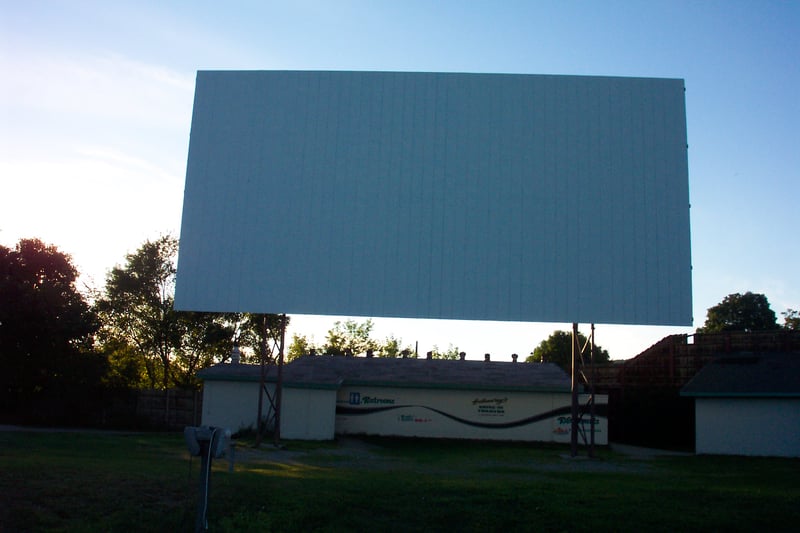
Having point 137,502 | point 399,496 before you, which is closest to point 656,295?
point 399,496

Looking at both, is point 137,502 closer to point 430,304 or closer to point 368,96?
point 430,304

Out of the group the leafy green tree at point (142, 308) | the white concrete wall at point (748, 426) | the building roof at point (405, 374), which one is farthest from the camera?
the leafy green tree at point (142, 308)

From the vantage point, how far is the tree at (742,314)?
65000 mm

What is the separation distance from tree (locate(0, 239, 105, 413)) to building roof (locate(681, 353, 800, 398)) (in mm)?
26840

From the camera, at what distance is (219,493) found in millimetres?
11359

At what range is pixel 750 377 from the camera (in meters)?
28.9

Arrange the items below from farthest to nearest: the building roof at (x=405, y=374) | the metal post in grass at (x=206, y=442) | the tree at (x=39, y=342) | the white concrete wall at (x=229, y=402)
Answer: the tree at (x=39, y=342), the building roof at (x=405, y=374), the white concrete wall at (x=229, y=402), the metal post in grass at (x=206, y=442)

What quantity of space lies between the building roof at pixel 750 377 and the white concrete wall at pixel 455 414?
14.4 feet

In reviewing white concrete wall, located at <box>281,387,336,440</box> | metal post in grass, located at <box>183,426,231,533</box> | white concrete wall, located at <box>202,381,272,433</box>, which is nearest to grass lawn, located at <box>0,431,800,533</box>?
metal post in grass, located at <box>183,426,231,533</box>

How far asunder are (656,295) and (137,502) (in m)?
10.3

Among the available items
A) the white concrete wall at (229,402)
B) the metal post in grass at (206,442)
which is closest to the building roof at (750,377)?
the white concrete wall at (229,402)

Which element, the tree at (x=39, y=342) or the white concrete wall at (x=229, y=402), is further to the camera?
the tree at (x=39, y=342)

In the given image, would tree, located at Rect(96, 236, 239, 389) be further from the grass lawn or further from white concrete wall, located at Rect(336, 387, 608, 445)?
the grass lawn

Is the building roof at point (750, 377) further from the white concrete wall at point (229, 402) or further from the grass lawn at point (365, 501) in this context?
the white concrete wall at point (229, 402)
